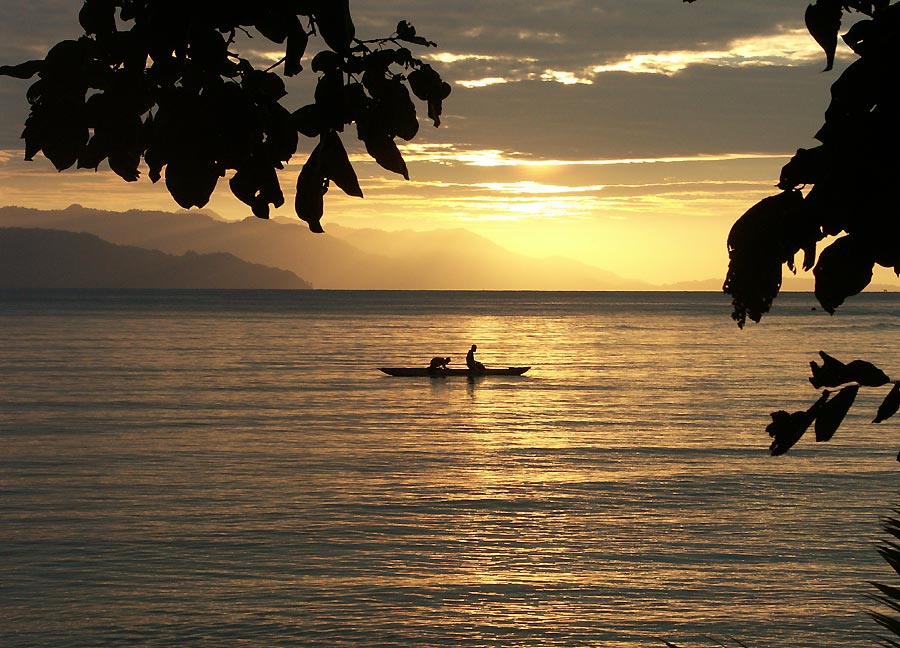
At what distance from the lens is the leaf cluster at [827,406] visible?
2781mm

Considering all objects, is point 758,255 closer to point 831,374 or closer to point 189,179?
point 831,374

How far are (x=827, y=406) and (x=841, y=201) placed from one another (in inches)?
23.4

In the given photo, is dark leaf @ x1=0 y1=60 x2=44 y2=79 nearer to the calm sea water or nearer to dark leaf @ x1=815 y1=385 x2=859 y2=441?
dark leaf @ x1=815 y1=385 x2=859 y2=441

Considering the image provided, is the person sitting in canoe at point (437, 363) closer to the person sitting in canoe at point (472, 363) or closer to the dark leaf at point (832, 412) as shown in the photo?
the person sitting in canoe at point (472, 363)

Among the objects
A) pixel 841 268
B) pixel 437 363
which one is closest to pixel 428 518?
pixel 841 268

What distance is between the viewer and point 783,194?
266 cm

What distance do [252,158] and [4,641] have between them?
1223 cm

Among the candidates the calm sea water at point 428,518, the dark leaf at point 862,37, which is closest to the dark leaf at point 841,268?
the dark leaf at point 862,37

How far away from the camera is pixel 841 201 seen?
2.53 m

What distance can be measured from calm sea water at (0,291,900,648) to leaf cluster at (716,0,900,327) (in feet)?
34.1

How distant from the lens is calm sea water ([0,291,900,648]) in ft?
45.6

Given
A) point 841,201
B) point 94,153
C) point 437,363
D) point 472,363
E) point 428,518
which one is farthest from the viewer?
point 472,363

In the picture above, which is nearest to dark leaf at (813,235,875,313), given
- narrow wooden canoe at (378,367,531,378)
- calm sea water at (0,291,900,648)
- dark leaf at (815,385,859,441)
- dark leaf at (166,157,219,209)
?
dark leaf at (815,385,859,441)

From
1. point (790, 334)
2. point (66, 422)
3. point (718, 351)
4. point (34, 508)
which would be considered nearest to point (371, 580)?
point (34, 508)
